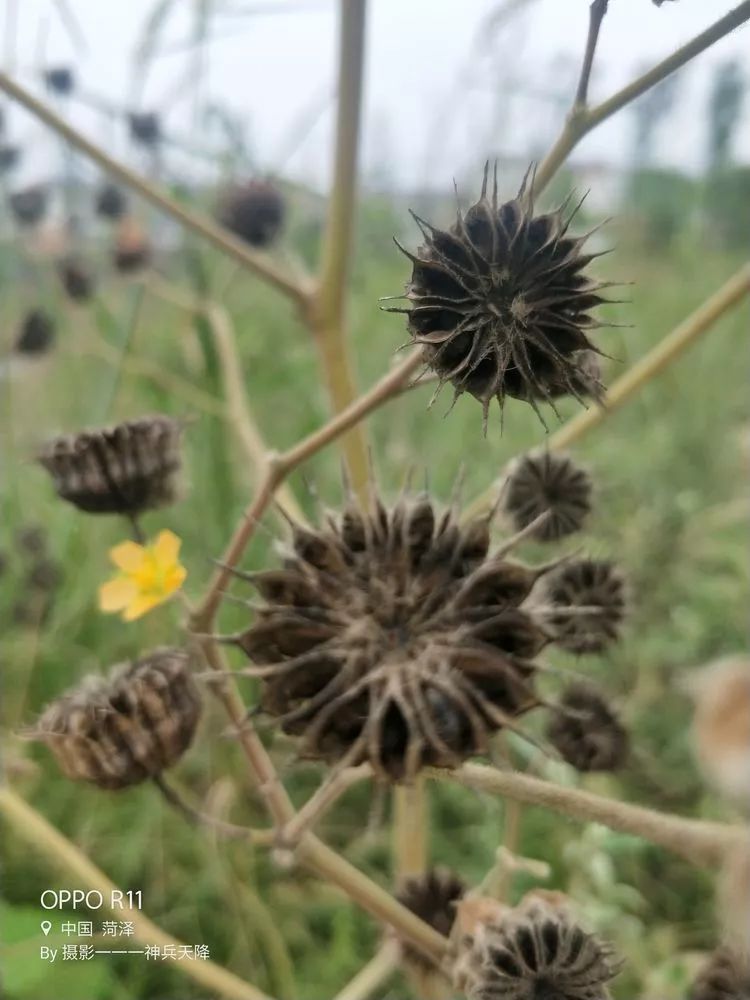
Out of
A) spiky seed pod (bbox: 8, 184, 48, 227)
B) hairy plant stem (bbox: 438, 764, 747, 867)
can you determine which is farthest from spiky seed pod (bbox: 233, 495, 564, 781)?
spiky seed pod (bbox: 8, 184, 48, 227)

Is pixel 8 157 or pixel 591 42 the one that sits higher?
pixel 8 157

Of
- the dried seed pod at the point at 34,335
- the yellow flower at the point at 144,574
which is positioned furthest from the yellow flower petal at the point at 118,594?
the dried seed pod at the point at 34,335

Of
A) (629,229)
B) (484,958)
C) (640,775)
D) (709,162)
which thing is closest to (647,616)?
(640,775)

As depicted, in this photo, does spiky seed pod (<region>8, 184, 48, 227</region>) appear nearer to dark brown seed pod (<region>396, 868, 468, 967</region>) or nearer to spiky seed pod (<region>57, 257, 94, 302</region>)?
spiky seed pod (<region>57, 257, 94, 302</region>)

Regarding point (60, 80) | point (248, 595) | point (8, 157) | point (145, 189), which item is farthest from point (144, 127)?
point (248, 595)

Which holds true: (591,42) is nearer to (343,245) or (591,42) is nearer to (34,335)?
(343,245)

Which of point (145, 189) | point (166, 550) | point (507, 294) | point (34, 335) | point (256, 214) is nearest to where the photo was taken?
point (507, 294)

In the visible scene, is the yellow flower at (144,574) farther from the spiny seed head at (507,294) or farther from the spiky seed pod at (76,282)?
the spiky seed pod at (76,282)
